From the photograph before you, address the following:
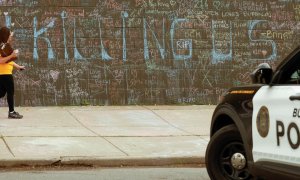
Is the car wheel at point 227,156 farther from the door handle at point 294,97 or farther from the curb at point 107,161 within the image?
the curb at point 107,161

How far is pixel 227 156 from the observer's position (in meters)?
6.60

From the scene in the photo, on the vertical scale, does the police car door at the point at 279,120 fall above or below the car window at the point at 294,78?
below

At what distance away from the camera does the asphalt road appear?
7.66 m

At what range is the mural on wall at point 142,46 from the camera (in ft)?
44.3

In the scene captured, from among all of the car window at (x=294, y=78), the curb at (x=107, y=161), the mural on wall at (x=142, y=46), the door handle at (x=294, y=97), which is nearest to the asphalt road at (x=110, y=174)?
the curb at (x=107, y=161)

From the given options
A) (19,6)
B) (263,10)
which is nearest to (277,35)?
(263,10)

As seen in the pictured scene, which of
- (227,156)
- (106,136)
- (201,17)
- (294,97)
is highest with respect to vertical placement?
(201,17)

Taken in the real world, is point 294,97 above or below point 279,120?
above

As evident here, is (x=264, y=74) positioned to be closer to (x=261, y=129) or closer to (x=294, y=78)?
(x=294, y=78)

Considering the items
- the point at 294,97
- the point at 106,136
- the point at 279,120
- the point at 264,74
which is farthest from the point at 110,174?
the point at 294,97

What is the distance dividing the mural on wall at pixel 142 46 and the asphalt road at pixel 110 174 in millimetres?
5535

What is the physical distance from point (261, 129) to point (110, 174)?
9.19ft

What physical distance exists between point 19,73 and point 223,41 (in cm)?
470

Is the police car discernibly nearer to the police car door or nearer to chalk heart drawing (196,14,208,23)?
the police car door
